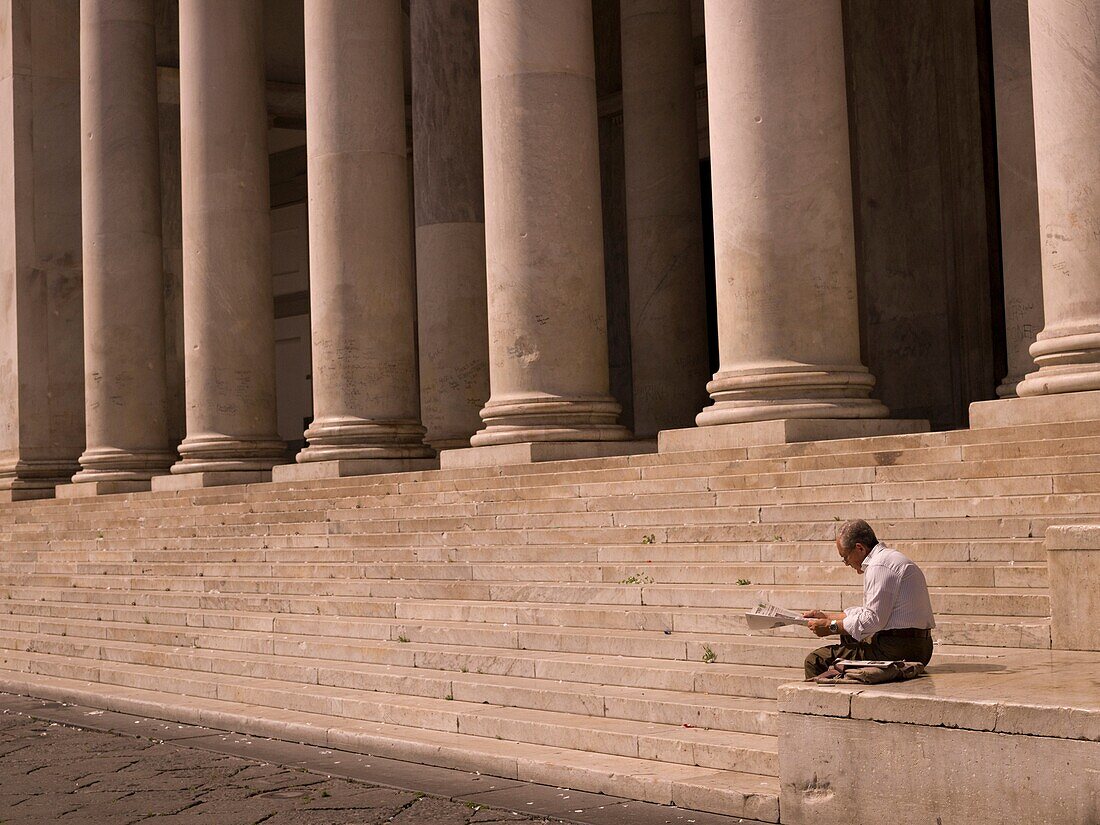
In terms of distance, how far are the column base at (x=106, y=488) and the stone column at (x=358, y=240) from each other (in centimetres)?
1235

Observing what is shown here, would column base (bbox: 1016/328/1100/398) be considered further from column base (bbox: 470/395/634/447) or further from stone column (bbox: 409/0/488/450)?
stone column (bbox: 409/0/488/450)

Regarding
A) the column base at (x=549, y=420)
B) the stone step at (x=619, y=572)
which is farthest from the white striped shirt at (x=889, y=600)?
the column base at (x=549, y=420)

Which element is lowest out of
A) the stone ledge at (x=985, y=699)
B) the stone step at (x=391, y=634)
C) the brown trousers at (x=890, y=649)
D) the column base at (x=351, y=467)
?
the stone step at (x=391, y=634)

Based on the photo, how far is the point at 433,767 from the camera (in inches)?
821

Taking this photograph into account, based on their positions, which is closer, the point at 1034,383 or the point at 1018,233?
the point at 1034,383

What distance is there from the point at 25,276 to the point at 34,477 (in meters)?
7.90

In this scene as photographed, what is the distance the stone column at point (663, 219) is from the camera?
43469mm

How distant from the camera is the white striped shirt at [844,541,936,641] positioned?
52.9ft

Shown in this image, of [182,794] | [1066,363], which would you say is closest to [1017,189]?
[1066,363]

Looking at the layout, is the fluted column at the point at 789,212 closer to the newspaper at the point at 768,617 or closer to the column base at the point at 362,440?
the newspaper at the point at 768,617

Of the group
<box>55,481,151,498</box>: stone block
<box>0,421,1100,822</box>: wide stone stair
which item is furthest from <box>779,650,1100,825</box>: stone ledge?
<box>55,481,151,498</box>: stone block

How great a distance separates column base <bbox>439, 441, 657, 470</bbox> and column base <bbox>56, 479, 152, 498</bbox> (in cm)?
1971

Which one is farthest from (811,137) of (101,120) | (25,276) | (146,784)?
(25,276)

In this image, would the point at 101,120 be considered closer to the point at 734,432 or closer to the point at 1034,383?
the point at 734,432
